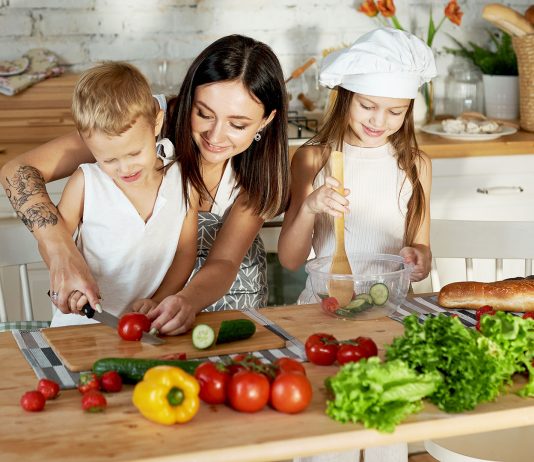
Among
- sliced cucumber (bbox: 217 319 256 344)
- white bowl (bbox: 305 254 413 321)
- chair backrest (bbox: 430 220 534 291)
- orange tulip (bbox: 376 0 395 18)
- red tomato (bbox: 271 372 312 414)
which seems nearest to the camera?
red tomato (bbox: 271 372 312 414)

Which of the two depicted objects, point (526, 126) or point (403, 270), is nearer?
point (403, 270)

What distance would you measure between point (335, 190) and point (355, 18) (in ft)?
6.75

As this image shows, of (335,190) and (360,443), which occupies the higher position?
(335,190)

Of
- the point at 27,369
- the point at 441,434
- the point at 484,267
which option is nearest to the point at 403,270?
the point at 441,434

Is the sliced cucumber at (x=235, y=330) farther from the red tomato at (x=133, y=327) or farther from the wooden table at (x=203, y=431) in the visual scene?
the wooden table at (x=203, y=431)

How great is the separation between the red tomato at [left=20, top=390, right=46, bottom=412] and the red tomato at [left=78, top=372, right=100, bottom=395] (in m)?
0.07

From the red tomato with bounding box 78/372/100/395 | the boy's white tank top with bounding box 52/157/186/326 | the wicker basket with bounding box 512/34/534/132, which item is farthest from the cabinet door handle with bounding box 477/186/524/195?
the red tomato with bounding box 78/372/100/395

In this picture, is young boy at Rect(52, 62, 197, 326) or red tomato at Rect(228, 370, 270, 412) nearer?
red tomato at Rect(228, 370, 270, 412)

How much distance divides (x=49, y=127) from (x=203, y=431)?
7.27ft

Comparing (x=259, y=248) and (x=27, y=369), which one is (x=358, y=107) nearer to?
(x=259, y=248)

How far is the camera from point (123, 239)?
214 centimetres

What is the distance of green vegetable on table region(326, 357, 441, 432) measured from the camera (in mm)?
1322

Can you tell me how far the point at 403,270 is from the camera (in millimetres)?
1864

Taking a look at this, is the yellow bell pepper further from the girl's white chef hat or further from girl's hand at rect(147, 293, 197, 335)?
the girl's white chef hat
